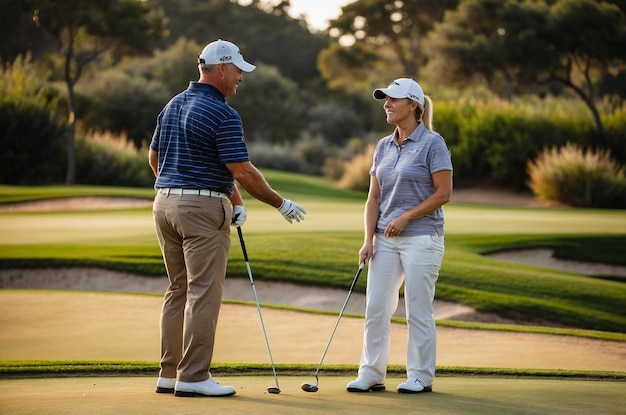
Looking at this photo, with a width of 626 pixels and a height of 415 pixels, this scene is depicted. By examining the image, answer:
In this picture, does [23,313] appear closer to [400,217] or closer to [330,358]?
[330,358]

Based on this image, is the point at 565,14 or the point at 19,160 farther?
the point at 565,14

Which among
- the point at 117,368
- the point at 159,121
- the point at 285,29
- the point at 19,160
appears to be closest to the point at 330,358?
the point at 117,368

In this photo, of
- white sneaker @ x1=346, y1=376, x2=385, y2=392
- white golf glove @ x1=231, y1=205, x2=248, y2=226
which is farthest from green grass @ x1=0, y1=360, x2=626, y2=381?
white golf glove @ x1=231, y1=205, x2=248, y2=226

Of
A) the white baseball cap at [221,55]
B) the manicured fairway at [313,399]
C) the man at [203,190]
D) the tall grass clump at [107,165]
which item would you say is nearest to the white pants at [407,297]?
the manicured fairway at [313,399]

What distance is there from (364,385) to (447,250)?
387 inches

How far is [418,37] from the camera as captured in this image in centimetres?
6334

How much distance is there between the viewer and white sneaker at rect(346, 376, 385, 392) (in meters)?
6.35

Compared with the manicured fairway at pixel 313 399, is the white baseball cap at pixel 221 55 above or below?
above

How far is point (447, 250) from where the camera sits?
1605 cm

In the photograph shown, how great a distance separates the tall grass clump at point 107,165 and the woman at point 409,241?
26.3 metres

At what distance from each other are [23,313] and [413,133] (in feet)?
17.3

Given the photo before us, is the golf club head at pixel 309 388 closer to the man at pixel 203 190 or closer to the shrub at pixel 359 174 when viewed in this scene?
the man at pixel 203 190

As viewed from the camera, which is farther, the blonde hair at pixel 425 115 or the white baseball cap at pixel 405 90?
the blonde hair at pixel 425 115

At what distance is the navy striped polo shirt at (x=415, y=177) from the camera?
258 inches
